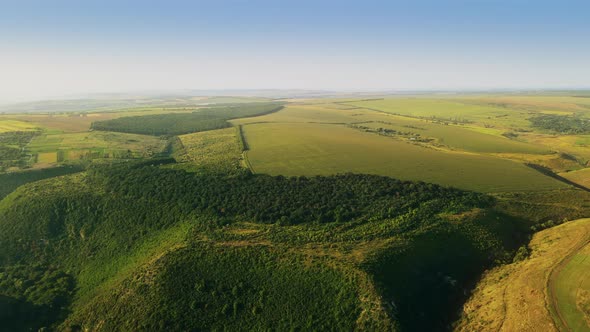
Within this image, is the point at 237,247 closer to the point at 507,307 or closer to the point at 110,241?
the point at 110,241

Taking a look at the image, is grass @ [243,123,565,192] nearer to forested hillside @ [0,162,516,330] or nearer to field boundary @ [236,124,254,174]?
field boundary @ [236,124,254,174]

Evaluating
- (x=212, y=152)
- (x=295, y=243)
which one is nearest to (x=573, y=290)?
(x=295, y=243)

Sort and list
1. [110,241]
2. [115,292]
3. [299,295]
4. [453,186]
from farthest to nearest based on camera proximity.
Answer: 1. [453,186]
2. [110,241]
3. [115,292]
4. [299,295]

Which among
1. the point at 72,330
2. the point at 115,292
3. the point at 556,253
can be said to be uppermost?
the point at 556,253

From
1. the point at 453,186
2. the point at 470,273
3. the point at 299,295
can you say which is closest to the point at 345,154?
the point at 453,186

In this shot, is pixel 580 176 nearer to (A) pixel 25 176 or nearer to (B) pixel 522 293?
(B) pixel 522 293

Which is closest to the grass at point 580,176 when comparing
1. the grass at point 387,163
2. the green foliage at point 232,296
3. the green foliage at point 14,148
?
the grass at point 387,163

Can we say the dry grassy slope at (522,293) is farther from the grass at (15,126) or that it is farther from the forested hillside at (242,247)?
the grass at (15,126)
